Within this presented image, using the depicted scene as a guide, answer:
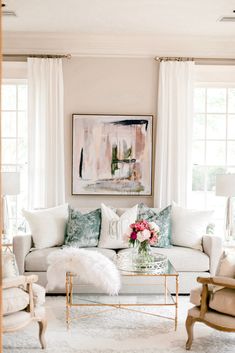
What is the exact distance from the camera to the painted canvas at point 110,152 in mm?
6445

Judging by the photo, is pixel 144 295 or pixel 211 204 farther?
pixel 211 204

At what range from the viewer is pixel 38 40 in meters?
6.34

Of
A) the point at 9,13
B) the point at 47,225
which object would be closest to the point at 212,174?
the point at 47,225

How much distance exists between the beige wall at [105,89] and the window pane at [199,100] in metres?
0.58

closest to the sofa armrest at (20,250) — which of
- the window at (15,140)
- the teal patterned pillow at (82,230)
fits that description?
the teal patterned pillow at (82,230)

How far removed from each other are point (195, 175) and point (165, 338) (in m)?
2.95

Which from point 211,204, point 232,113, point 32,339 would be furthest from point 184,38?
point 32,339

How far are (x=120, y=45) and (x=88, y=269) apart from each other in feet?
10.6

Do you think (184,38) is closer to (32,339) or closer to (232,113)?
(232,113)

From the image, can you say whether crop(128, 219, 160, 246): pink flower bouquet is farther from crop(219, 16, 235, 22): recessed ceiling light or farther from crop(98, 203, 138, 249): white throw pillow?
crop(219, 16, 235, 22): recessed ceiling light

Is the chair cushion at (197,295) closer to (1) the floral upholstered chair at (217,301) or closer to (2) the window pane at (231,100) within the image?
(1) the floral upholstered chair at (217,301)

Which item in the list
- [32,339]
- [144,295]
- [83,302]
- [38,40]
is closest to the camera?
[32,339]

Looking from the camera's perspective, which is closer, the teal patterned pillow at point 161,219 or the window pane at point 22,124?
the teal patterned pillow at point 161,219

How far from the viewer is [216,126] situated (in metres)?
6.66
